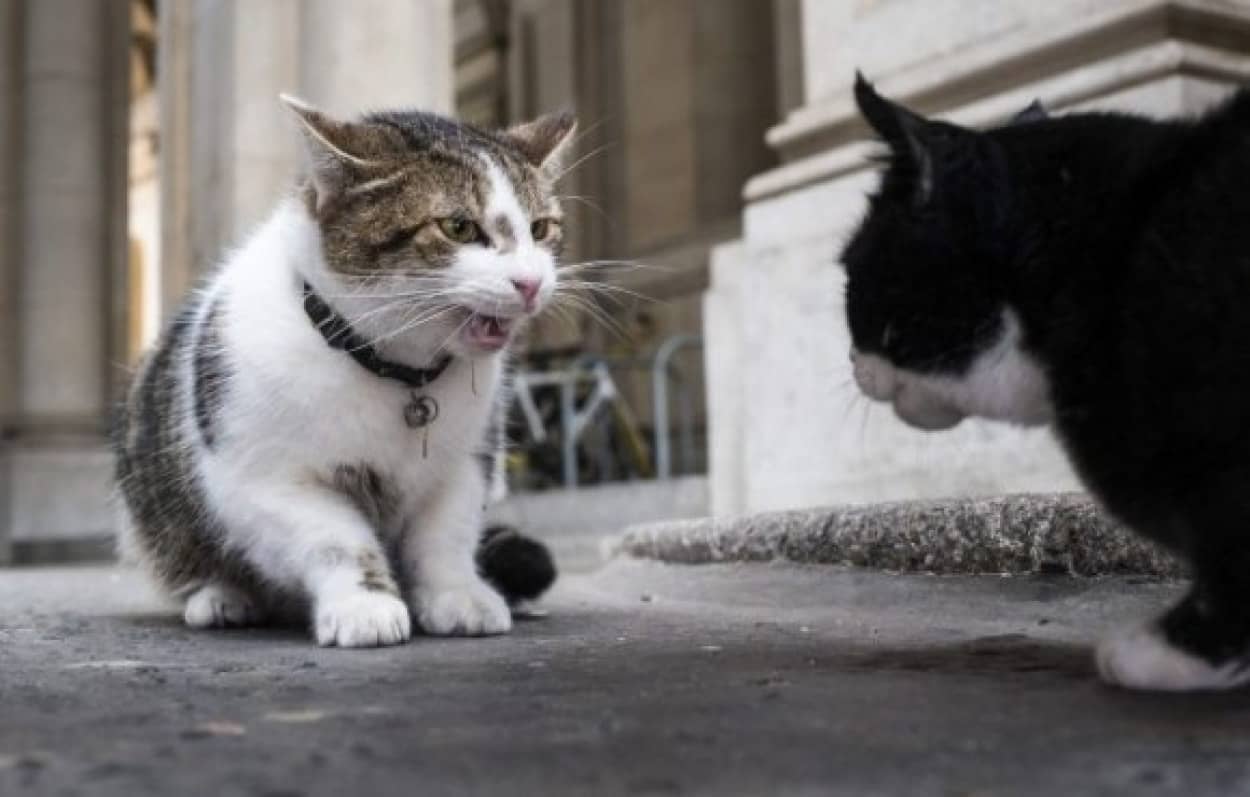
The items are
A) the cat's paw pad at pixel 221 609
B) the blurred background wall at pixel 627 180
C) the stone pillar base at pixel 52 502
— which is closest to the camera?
the cat's paw pad at pixel 221 609

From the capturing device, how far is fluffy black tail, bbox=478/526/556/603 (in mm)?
3244

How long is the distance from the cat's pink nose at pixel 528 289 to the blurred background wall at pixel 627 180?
0.42 m

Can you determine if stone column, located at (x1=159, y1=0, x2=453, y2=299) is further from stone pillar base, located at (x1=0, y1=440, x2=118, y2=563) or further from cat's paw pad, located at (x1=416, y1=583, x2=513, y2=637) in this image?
stone pillar base, located at (x1=0, y1=440, x2=118, y2=563)

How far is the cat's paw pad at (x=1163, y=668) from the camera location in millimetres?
1743

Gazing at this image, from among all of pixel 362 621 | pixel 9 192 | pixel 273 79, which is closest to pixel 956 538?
pixel 362 621

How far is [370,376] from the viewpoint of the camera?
2713 millimetres

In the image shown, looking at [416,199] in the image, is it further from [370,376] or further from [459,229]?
[370,376]

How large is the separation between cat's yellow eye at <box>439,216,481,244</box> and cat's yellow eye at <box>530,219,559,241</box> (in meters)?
0.17

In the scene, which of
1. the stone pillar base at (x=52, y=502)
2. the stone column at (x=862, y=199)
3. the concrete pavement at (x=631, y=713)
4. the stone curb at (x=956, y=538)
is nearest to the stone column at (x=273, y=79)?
the stone column at (x=862, y=199)

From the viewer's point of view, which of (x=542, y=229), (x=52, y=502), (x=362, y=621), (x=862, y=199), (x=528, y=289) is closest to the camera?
(x=362, y=621)

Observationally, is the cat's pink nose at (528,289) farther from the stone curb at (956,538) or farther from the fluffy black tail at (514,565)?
the stone curb at (956,538)

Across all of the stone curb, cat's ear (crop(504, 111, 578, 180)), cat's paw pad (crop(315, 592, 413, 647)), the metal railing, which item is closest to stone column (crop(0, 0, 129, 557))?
the metal railing

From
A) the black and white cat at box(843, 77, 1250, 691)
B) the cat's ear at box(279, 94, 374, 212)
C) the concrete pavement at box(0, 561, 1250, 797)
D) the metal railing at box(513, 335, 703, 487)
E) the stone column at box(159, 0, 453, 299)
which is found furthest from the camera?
the metal railing at box(513, 335, 703, 487)

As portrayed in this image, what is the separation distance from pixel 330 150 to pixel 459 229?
0.94 feet
